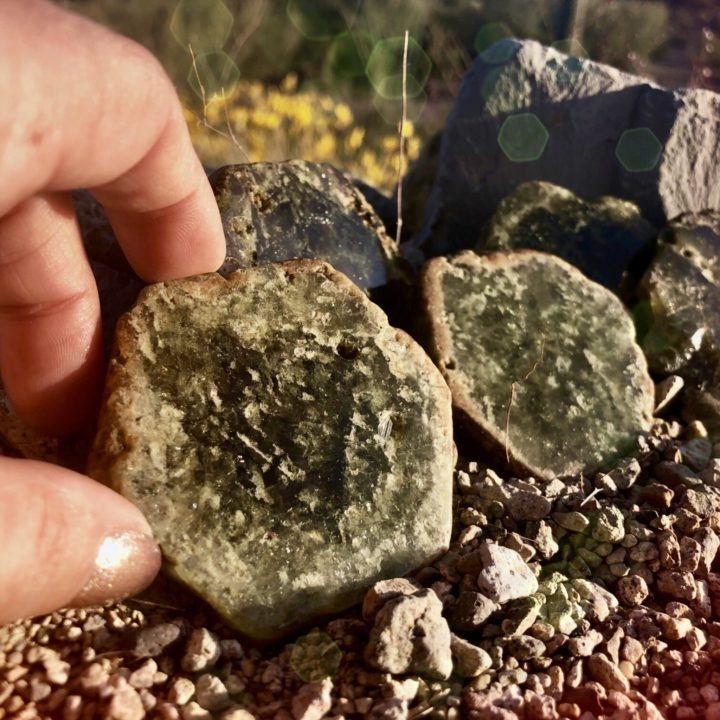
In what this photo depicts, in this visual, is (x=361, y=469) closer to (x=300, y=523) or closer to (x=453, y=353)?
(x=300, y=523)

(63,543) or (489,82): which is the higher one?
(489,82)

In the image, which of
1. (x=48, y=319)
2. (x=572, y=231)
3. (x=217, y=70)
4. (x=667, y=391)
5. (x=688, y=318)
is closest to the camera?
(x=48, y=319)

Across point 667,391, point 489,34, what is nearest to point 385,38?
point 489,34

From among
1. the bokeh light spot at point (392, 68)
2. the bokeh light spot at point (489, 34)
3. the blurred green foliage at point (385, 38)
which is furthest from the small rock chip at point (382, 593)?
the bokeh light spot at point (489, 34)

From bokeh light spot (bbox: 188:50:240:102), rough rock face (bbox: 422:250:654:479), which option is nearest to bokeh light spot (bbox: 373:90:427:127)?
bokeh light spot (bbox: 188:50:240:102)

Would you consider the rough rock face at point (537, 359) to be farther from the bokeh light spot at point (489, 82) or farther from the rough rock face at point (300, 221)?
the bokeh light spot at point (489, 82)

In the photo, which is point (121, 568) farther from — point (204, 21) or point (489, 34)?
point (489, 34)
